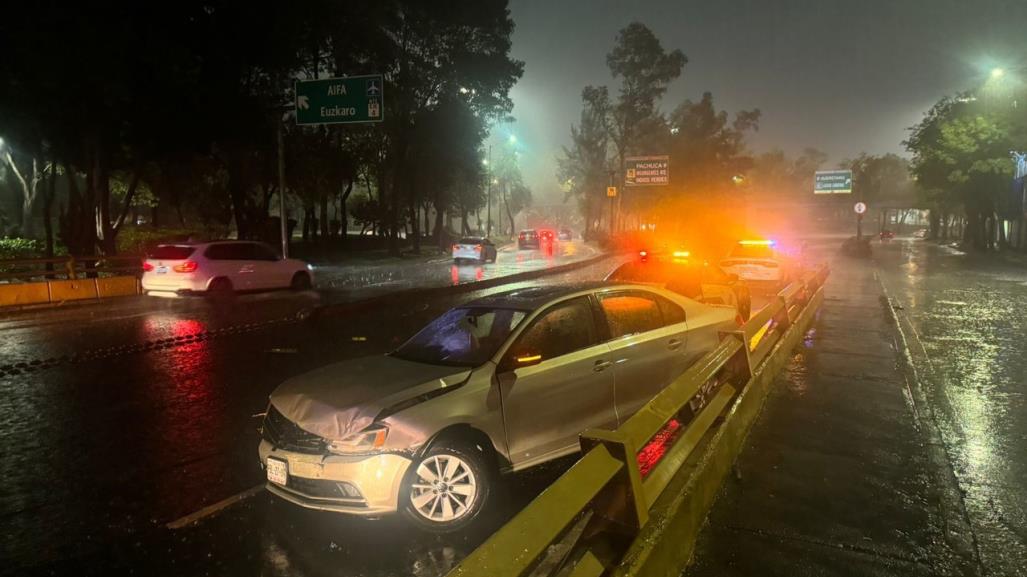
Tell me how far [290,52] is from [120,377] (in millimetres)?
22813

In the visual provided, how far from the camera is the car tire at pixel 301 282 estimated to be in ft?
66.7

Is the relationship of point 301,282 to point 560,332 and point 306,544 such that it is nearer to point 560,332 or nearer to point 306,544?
point 560,332

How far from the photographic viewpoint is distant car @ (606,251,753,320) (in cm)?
1102

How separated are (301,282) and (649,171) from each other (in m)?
29.6

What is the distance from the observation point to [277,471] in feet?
13.9

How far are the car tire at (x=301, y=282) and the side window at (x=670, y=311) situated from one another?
16234 mm

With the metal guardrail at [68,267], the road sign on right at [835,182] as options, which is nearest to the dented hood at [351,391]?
the metal guardrail at [68,267]

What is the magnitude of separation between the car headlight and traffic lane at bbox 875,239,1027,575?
354 centimetres

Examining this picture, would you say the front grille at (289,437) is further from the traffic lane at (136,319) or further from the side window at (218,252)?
the side window at (218,252)

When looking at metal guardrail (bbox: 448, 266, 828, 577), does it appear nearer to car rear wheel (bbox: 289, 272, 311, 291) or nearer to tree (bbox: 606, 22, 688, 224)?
car rear wheel (bbox: 289, 272, 311, 291)

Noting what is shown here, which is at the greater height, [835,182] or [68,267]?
[835,182]

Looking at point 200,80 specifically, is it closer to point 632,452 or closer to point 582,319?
point 582,319

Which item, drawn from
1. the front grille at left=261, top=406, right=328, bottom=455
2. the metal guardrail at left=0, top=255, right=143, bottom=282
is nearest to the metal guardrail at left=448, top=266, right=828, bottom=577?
the front grille at left=261, top=406, right=328, bottom=455

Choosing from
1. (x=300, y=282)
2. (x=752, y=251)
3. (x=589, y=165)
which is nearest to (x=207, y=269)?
(x=300, y=282)
